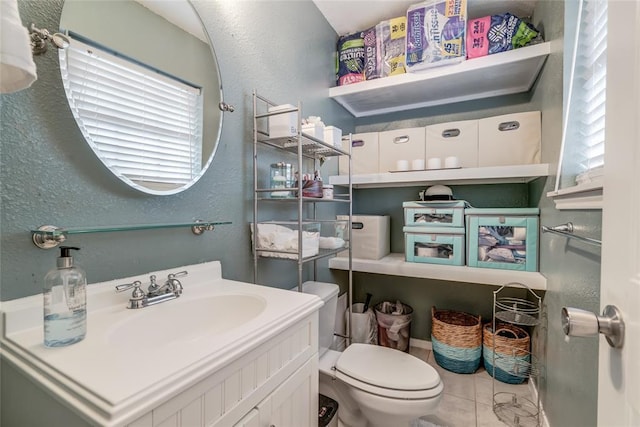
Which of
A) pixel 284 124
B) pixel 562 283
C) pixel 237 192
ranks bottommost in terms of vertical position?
pixel 562 283

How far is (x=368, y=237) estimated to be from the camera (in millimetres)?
1972

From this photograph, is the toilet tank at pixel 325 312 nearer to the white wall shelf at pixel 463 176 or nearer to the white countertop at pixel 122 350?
the white countertop at pixel 122 350

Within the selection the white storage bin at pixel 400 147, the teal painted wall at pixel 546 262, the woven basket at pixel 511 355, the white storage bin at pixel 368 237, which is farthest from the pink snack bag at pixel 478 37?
the woven basket at pixel 511 355

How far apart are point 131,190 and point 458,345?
6.46ft

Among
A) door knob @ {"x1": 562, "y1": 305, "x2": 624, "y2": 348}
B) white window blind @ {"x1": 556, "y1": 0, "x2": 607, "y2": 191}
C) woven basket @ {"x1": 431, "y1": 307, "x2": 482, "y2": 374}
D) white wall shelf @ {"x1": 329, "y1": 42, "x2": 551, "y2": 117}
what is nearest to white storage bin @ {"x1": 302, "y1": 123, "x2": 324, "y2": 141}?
white wall shelf @ {"x1": 329, "y1": 42, "x2": 551, "y2": 117}

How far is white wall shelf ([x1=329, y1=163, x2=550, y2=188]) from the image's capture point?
1.51 meters

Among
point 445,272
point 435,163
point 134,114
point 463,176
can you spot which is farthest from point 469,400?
point 134,114

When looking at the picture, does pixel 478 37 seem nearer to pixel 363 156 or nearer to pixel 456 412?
pixel 363 156

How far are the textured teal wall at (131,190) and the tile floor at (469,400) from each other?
3.59 feet

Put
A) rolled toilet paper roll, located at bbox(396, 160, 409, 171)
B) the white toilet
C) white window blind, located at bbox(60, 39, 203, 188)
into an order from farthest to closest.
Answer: rolled toilet paper roll, located at bbox(396, 160, 409, 171)
the white toilet
white window blind, located at bbox(60, 39, 203, 188)

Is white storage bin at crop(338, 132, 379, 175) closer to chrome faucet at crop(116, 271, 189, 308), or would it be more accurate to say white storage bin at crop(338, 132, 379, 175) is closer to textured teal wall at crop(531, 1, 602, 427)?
textured teal wall at crop(531, 1, 602, 427)

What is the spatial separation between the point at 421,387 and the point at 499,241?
0.99 metres

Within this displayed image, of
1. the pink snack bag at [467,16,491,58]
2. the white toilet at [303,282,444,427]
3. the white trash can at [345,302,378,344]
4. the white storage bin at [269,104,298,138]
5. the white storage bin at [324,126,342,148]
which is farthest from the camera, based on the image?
the white trash can at [345,302,378,344]

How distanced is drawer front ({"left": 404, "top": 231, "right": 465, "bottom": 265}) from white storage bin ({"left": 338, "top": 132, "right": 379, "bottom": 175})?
23.3 inches
